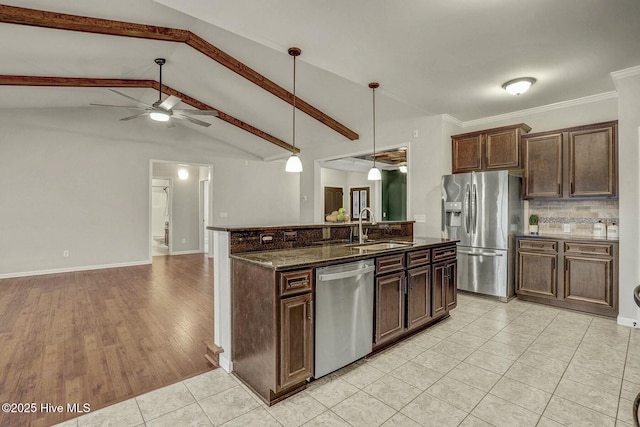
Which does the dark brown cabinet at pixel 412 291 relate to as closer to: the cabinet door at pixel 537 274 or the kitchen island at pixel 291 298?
the kitchen island at pixel 291 298

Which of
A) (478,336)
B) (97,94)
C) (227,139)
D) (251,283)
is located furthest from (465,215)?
(97,94)

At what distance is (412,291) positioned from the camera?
284 cm

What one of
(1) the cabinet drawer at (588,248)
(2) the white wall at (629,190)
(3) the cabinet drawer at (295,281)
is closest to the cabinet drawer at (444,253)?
(1) the cabinet drawer at (588,248)

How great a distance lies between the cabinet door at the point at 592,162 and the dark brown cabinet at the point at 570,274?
660mm

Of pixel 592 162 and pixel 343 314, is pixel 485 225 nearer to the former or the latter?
pixel 592 162

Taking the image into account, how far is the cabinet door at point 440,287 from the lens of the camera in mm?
3115

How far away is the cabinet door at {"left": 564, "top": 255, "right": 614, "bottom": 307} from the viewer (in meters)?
3.46

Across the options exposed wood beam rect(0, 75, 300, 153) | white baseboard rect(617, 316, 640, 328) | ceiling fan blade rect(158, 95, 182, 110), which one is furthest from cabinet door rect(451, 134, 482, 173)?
ceiling fan blade rect(158, 95, 182, 110)

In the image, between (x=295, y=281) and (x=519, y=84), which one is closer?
(x=295, y=281)

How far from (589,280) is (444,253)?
1.85m

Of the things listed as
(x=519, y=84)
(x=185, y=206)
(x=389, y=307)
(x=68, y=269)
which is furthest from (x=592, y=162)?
(x=68, y=269)

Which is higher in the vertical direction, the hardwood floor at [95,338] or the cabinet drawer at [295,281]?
the cabinet drawer at [295,281]

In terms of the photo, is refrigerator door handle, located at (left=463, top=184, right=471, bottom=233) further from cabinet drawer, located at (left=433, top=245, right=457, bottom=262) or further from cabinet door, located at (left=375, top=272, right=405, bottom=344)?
cabinet door, located at (left=375, top=272, right=405, bottom=344)

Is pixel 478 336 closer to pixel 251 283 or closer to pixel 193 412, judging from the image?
pixel 251 283
